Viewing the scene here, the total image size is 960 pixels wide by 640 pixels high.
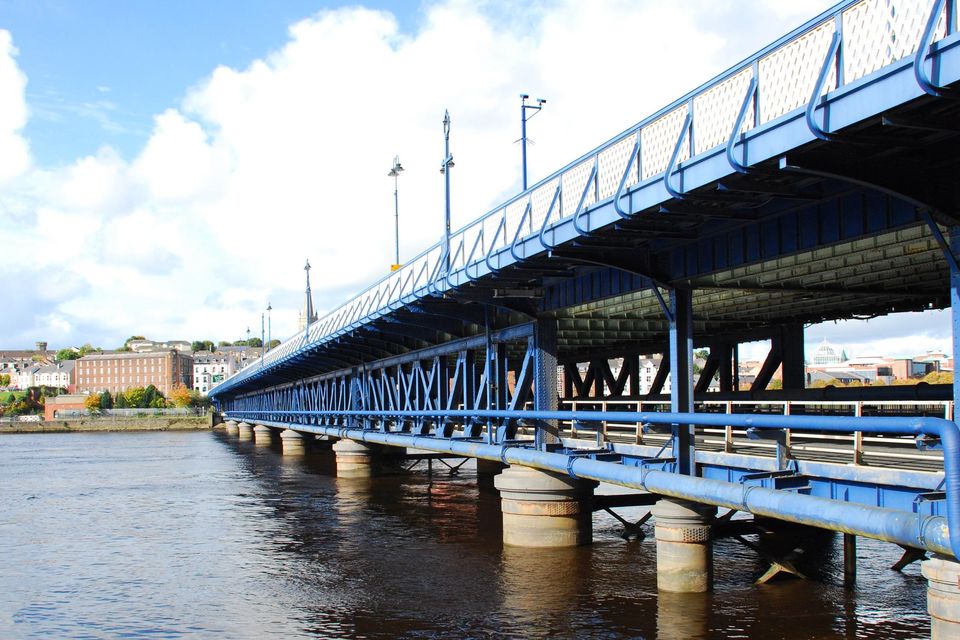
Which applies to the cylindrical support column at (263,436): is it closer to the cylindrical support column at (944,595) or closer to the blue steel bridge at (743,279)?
the blue steel bridge at (743,279)

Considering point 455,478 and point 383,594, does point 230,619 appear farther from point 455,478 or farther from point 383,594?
point 455,478

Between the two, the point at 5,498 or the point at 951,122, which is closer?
the point at 951,122

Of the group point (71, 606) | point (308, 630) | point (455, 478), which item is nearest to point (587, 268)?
point (308, 630)

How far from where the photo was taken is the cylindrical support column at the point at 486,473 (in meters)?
48.0

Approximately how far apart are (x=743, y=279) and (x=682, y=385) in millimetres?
3682

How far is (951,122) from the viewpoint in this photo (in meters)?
12.5

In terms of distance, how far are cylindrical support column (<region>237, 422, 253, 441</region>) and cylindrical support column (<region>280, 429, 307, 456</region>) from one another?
42162mm

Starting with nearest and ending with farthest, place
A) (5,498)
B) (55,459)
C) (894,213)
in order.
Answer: (894,213) → (5,498) → (55,459)

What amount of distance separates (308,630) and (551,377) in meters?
11.4

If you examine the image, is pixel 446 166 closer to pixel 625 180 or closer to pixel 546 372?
pixel 546 372

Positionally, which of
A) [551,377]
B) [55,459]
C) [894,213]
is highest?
[894,213]

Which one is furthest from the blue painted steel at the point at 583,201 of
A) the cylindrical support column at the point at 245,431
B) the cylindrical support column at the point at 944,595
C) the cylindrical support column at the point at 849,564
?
the cylindrical support column at the point at 245,431

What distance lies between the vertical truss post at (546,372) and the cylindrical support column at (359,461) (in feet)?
90.9

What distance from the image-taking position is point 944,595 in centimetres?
1301
